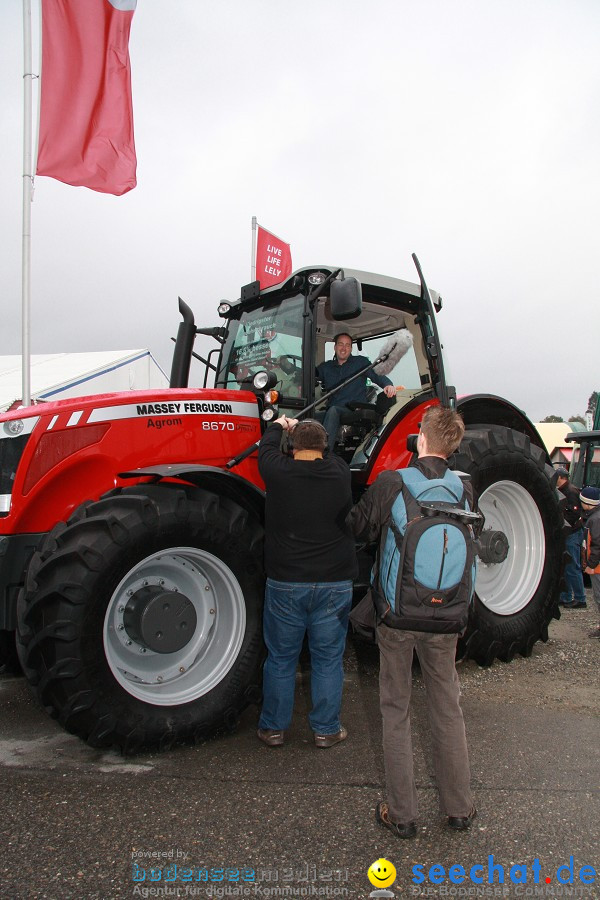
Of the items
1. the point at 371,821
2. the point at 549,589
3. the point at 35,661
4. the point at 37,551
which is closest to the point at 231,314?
the point at 37,551

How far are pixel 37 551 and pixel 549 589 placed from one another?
3589mm

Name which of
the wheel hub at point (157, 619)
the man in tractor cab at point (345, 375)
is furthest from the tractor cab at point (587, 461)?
the wheel hub at point (157, 619)

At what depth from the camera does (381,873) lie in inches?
83.4

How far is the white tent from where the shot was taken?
1411cm

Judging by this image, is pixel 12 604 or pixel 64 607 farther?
pixel 12 604

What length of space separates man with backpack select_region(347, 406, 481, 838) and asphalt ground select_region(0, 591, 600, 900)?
164 millimetres

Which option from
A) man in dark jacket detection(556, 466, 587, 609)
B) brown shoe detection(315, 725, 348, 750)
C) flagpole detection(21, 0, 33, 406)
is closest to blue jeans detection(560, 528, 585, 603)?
man in dark jacket detection(556, 466, 587, 609)

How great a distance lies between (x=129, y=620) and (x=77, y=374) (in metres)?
13.1

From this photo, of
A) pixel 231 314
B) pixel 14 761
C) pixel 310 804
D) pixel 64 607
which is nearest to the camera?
pixel 310 804

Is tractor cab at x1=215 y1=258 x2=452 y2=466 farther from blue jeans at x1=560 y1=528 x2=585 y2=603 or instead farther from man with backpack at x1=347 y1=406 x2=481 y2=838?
blue jeans at x1=560 y1=528 x2=585 y2=603

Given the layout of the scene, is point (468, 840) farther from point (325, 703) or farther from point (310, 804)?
point (325, 703)

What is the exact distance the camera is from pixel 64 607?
2.75 metres

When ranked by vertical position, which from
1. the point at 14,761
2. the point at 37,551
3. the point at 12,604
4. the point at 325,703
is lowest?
the point at 14,761

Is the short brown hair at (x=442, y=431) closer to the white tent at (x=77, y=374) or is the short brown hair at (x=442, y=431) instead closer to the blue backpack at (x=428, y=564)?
the blue backpack at (x=428, y=564)
